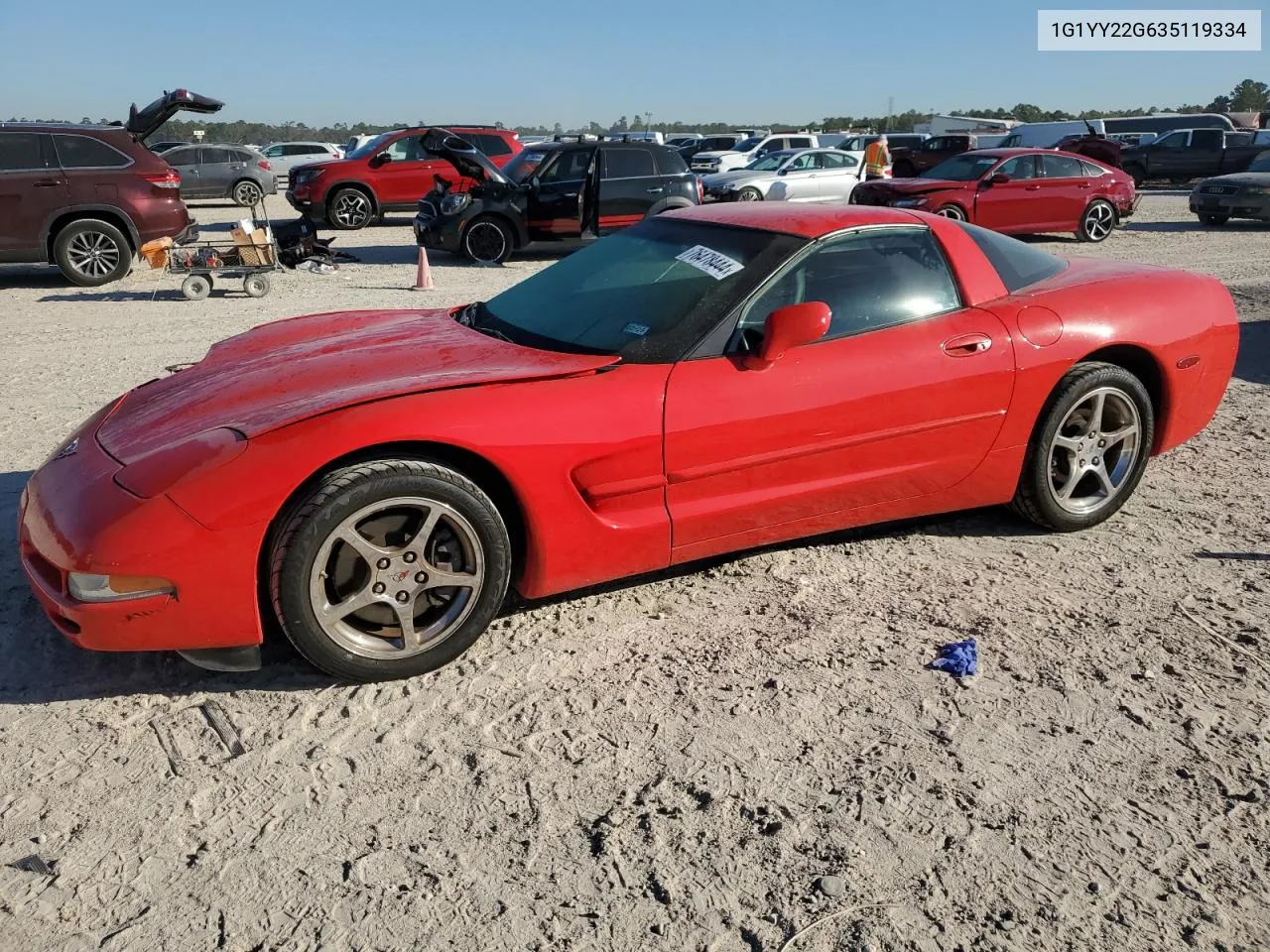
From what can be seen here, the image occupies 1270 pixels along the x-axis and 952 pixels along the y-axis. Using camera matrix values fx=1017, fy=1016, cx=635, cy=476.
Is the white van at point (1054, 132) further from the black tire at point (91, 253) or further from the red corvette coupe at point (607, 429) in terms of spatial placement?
the red corvette coupe at point (607, 429)

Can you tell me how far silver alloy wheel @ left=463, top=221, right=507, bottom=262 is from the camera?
44.0 feet

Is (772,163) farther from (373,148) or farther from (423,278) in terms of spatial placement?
(423,278)

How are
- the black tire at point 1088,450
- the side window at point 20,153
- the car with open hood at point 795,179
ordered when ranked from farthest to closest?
the car with open hood at point 795,179
the side window at point 20,153
the black tire at point 1088,450

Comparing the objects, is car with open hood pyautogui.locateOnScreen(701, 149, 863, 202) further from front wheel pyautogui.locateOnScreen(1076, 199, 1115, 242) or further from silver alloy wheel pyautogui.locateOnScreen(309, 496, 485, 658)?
silver alloy wheel pyautogui.locateOnScreen(309, 496, 485, 658)

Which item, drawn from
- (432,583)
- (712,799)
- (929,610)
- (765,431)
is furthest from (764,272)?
(712,799)

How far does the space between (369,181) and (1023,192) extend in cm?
1064

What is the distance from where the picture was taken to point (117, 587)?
2.90 meters

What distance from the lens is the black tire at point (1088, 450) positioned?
4148 mm

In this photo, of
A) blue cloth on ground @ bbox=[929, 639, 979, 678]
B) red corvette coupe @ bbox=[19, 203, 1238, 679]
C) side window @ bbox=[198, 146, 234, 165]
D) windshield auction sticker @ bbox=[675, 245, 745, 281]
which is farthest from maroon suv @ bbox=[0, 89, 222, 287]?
side window @ bbox=[198, 146, 234, 165]

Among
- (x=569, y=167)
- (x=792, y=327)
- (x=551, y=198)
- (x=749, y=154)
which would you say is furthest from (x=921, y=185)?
(x=749, y=154)

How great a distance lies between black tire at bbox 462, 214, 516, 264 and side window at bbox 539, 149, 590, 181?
0.94 meters

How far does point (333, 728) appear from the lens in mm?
2957

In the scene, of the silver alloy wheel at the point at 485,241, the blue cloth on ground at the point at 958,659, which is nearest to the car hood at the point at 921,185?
the silver alloy wheel at the point at 485,241

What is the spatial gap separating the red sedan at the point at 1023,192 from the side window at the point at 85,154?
10.3 metres
